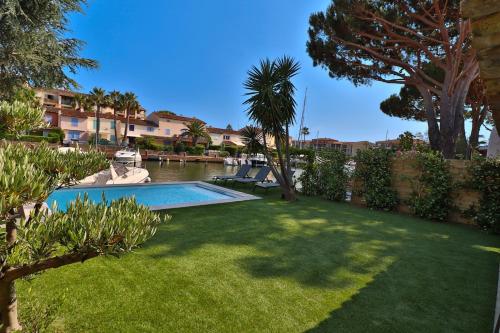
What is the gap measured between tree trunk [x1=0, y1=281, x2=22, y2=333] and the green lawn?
32 cm

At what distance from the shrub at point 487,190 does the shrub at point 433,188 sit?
73 cm

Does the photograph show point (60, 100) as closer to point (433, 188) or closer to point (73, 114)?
point (73, 114)

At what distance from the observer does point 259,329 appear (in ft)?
9.71

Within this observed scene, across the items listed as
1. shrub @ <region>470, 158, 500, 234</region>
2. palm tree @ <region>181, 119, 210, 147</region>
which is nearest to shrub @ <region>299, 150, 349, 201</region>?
shrub @ <region>470, 158, 500, 234</region>

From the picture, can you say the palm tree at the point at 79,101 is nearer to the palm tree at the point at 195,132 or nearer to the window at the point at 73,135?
the window at the point at 73,135

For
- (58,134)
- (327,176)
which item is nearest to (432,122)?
(327,176)

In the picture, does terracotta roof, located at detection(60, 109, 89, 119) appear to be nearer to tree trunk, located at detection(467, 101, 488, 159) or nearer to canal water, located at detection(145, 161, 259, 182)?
canal water, located at detection(145, 161, 259, 182)

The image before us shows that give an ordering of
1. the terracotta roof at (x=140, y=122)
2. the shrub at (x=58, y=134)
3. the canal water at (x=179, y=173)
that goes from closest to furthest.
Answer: the canal water at (x=179, y=173) → the shrub at (x=58, y=134) → the terracotta roof at (x=140, y=122)

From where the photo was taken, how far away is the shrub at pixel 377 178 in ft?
32.6

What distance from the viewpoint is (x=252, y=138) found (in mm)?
11633

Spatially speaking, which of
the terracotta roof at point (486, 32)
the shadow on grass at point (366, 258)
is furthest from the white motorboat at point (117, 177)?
the terracotta roof at point (486, 32)

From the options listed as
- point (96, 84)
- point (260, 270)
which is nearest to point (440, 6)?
point (260, 270)

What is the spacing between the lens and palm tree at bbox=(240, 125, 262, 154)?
11547 millimetres

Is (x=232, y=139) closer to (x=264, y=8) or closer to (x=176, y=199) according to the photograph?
(x=264, y=8)
